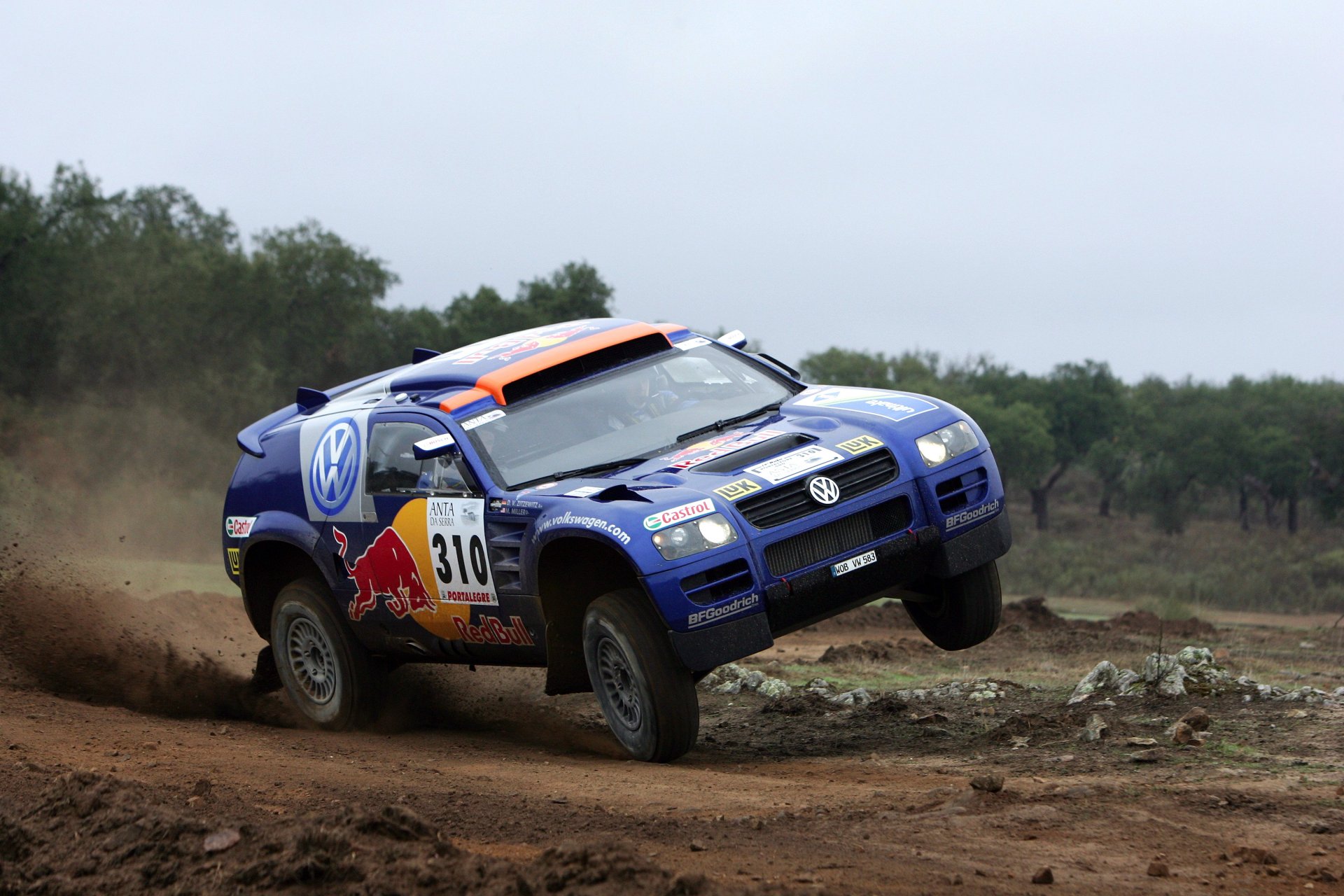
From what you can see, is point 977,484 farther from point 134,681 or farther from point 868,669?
point 134,681

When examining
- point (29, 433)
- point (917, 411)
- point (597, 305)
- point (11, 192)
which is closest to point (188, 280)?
point (11, 192)

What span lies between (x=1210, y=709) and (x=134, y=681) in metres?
6.91

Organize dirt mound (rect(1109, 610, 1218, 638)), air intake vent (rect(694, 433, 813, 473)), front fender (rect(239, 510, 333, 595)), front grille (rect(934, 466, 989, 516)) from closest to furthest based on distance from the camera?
air intake vent (rect(694, 433, 813, 473)) < front grille (rect(934, 466, 989, 516)) < front fender (rect(239, 510, 333, 595)) < dirt mound (rect(1109, 610, 1218, 638))

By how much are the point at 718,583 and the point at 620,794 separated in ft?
3.29

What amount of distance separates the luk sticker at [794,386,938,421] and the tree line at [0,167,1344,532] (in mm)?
28051

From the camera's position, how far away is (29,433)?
102 feet

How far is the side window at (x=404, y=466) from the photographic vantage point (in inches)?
282

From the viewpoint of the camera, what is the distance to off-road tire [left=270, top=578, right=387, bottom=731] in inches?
324

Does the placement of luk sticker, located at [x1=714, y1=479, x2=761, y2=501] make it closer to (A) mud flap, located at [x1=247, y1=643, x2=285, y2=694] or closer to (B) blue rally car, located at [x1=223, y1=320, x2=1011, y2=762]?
(B) blue rally car, located at [x1=223, y1=320, x2=1011, y2=762]

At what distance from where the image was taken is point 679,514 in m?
6.04

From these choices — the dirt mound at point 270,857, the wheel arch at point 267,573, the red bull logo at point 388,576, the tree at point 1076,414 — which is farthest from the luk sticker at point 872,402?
the tree at point 1076,414

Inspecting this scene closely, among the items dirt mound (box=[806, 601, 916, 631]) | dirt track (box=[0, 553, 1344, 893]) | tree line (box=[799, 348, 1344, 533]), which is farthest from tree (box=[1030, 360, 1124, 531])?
dirt track (box=[0, 553, 1344, 893])

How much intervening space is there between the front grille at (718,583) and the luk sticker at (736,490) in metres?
0.28

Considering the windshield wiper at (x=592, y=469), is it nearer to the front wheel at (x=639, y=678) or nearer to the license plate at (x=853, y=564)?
the front wheel at (x=639, y=678)
